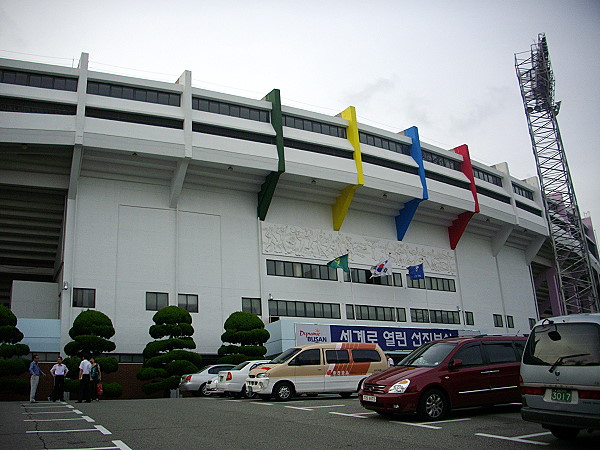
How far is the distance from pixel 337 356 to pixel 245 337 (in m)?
11.9

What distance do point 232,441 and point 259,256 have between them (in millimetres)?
26006

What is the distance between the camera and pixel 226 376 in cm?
1875

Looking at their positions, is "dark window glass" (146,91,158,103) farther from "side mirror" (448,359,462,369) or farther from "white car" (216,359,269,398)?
"side mirror" (448,359,462,369)

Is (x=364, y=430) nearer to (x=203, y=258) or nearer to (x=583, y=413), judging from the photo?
(x=583, y=413)


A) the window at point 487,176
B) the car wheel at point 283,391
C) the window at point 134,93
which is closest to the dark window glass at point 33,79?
the window at point 134,93

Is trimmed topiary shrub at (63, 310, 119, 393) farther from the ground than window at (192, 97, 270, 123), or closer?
closer

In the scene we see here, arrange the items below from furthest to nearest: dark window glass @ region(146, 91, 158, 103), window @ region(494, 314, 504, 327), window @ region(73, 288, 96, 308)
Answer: window @ region(494, 314, 504, 327), dark window glass @ region(146, 91, 158, 103), window @ region(73, 288, 96, 308)

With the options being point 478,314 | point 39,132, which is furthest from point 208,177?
point 478,314

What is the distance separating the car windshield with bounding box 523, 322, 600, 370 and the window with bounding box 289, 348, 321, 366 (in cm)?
882

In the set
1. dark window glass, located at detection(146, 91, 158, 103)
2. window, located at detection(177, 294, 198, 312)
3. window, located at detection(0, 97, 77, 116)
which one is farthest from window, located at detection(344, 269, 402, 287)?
window, located at detection(0, 97, 77, 116)

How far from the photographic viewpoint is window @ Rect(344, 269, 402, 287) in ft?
122

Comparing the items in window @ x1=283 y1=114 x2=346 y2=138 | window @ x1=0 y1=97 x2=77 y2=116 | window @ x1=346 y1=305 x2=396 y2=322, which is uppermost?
window @ x1=283 y1=114 x2=346 y2=138

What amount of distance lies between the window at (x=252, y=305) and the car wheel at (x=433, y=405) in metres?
23.1

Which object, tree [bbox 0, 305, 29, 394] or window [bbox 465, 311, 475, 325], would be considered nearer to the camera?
tree [bbox 0, 305, 29, 394]
